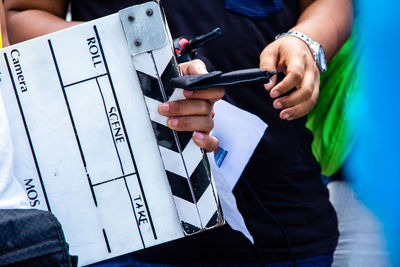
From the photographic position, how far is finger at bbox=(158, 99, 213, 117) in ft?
3.26

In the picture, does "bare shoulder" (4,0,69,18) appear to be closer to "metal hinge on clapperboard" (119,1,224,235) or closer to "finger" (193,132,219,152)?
"metal hinge on clapperboard" (119,1,224,235)

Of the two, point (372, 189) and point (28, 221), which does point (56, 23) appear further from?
point (372, 189)

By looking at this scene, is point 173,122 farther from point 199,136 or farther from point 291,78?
point 291,78

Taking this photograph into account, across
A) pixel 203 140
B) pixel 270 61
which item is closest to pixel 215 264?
pixel 203 140

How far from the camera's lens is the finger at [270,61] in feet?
3.61

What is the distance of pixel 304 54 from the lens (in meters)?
1.15

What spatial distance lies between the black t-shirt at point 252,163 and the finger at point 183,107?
28cm

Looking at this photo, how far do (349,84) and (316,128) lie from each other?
0.57ft

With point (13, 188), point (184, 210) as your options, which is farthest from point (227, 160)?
point (13, 188)

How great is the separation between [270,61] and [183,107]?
253 millimetres

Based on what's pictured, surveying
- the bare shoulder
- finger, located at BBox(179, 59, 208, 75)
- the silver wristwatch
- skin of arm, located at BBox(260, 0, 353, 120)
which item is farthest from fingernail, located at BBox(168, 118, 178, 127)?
the bare shoulder

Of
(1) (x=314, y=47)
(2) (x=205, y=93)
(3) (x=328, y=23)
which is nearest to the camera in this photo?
(2) (x=205, y=93)

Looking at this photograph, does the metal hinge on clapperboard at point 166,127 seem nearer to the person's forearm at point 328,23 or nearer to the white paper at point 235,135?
the white paper at point 235,135

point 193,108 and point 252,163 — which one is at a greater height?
point 193,108
